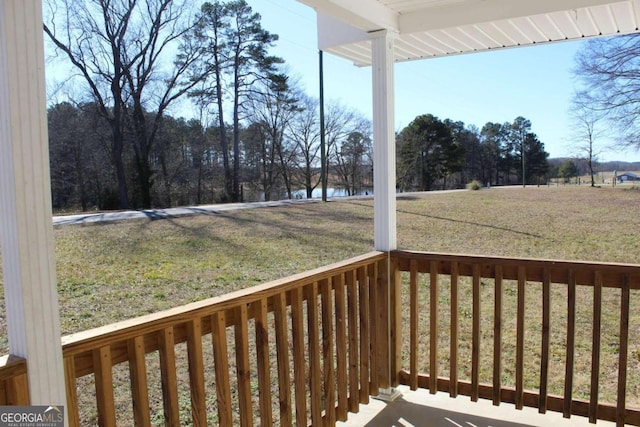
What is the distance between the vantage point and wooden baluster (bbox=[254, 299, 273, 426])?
187 cm

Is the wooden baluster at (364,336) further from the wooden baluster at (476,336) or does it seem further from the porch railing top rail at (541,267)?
the wooden baluster at (476,336)

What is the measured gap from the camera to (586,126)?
31.7ft

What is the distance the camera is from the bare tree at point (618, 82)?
8383 millimetres

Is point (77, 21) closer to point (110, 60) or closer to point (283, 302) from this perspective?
point (110, 60)

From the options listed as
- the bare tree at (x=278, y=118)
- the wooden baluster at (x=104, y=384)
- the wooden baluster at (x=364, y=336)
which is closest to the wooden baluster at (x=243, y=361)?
the wooden baluster at (x=104, y=384)

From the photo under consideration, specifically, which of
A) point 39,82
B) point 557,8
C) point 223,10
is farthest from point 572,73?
point 39,82

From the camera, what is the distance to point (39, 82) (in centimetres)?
114

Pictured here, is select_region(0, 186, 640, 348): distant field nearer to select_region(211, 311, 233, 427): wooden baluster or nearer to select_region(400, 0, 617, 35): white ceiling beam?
select_region(211, 311, 233, 427): wooden baluster

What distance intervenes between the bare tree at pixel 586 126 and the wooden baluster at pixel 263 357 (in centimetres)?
962

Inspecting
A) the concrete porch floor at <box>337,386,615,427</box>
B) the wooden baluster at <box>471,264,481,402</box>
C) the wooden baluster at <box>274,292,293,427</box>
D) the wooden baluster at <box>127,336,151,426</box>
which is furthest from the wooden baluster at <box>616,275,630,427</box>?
the wooden baluster at <box>127,336,151,426</box>

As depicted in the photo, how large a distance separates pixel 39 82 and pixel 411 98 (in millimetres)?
15001

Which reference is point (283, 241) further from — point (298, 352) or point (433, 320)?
point (298, 352)

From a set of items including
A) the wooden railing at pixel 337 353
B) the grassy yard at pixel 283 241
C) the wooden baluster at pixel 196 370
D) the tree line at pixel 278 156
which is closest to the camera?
the wooden railing at pixel 337 353

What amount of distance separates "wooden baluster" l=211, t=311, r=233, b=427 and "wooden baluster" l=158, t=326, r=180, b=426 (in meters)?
0.18
